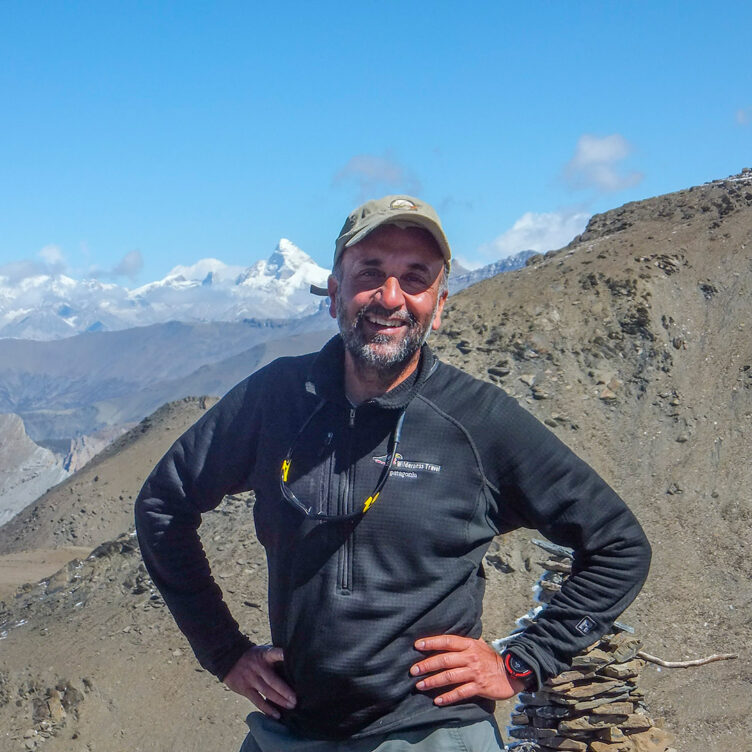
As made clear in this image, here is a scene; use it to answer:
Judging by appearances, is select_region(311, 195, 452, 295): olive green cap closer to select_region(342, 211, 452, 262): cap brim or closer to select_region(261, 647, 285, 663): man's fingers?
select_region(342, 211, 452, 262): cap brim

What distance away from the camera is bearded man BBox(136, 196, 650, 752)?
9.43 feet

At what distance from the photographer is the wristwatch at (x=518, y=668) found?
3.00 metres

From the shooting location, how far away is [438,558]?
291 cm

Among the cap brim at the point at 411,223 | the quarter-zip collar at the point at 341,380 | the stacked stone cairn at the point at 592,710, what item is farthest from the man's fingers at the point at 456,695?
the stacked stone cairn at the point at 592,710

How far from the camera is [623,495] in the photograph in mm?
16234

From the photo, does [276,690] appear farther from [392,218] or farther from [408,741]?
[392,218]

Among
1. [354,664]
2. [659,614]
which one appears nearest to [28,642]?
[659,614]

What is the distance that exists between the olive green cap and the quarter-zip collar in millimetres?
394

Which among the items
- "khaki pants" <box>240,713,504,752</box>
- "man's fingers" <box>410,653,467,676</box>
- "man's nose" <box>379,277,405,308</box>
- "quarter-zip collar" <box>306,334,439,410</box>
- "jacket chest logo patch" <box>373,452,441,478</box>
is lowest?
"khaki pants" <box>240,713,504,752</box>

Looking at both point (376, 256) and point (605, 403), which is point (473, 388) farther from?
point (605, 403)

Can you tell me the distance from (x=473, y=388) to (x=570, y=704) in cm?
456

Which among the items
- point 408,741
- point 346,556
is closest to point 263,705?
point 408,741

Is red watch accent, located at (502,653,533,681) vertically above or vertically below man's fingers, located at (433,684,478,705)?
above

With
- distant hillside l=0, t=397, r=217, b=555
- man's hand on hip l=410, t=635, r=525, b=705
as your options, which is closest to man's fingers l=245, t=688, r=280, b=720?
man's hand on hip l=410, t=635, r=525, b=705
